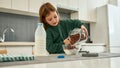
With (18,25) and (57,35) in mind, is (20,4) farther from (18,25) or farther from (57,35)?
(57,35)

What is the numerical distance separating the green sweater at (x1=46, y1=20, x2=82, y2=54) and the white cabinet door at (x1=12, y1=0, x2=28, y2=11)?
1.37 meters

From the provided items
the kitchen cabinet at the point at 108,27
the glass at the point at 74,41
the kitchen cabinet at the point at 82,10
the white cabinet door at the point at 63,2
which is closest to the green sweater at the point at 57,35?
the glass at the point at 74,41

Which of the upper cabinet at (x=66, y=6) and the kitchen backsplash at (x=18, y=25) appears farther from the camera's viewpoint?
the kitchen backsplash at (x=18, y=25)

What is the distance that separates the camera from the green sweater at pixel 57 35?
1.50 metres

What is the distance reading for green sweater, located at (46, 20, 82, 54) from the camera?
1.50 meters

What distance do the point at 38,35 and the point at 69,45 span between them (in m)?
0.23

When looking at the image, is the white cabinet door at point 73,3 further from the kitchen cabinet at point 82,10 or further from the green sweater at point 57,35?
the green sweater at point 57,35

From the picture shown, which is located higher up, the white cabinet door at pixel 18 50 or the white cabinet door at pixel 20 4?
the white cabinet door at pixel 20 4

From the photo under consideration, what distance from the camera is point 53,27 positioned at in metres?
1.63

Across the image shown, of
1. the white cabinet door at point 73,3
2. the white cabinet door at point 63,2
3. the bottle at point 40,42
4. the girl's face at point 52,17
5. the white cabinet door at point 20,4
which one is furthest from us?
the white cabinet door at point 73,3

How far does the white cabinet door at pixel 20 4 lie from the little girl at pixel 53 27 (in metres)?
1.37

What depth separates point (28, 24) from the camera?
3.34 meters

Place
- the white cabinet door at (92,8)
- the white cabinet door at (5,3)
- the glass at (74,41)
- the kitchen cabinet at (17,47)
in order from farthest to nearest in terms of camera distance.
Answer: the white cabinet door at (92,8) → the white cabinet door at (5,3) → the kitchen cabinet at (17,47) → the glass at (74,41)

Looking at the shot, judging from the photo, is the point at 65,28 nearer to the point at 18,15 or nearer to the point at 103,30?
the point at 18,15
